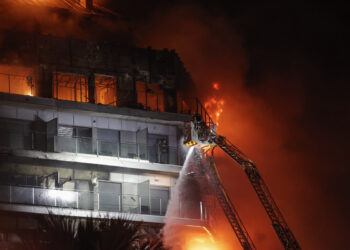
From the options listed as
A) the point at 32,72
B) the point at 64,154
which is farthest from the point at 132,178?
the point at 32,72

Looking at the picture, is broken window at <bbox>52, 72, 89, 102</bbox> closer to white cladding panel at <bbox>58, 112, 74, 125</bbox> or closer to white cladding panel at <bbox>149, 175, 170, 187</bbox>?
white cladding panel at <bbox>58, 112, 74, 125</bbox>

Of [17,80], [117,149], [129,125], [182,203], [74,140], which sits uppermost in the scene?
[17,80]

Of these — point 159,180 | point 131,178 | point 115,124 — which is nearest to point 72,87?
point 115,124

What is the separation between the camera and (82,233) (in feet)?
179

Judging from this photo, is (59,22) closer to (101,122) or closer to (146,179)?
(101,122)

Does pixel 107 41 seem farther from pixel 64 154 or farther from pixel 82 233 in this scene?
pixel 82 233

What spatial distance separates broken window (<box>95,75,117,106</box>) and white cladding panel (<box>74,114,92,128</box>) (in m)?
3.43

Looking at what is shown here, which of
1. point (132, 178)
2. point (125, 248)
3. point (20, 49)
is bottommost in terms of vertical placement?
point (125, 248)

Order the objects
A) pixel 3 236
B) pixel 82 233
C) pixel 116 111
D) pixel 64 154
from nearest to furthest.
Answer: pixel 82 233 < pixel 3 236 < pixel 64 154 < pixel 116 111

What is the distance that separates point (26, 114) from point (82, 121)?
4.54 meters

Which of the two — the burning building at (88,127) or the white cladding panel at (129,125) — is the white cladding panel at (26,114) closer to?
the burning building at (88,127)

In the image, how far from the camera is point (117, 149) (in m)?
67.8

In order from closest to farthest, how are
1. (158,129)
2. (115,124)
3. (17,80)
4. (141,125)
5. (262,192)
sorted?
(17,80)
(115,124)
(262,192)
(141,125)
(158,129)

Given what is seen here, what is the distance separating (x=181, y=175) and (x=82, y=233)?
55.0 ft
